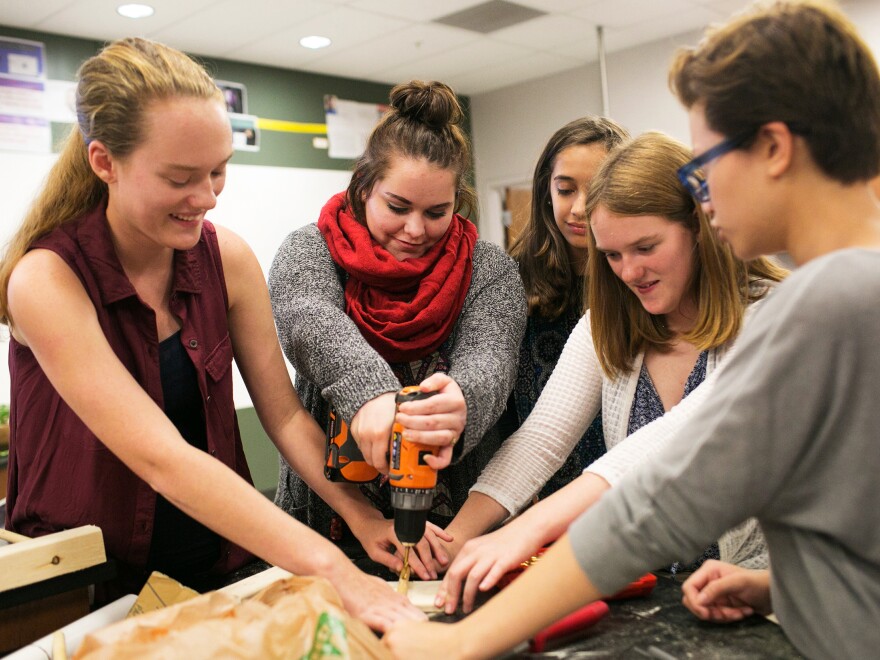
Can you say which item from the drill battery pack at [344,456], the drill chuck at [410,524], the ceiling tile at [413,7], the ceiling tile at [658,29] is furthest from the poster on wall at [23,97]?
the drill chuck at [410,524]

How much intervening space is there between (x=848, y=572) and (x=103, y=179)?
110 cm

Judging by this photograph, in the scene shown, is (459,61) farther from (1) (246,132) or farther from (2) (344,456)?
(2) (344,456)

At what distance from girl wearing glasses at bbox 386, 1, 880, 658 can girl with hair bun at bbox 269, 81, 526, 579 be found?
512mm

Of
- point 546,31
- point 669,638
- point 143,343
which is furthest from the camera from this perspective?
point 546,31

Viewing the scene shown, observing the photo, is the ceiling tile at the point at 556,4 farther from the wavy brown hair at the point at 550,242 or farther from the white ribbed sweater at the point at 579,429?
the white ribbed sweater at the point at 579,429

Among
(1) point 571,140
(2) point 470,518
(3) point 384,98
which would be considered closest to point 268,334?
(2) point 470,518

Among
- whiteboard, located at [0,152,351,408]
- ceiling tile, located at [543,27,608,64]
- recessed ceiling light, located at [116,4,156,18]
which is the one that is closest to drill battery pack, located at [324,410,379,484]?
whiteboard, located at [0,152,351,408]

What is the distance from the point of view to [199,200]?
47.6 inches

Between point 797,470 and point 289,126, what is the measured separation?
549 cm

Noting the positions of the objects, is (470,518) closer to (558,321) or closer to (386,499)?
(386,499)

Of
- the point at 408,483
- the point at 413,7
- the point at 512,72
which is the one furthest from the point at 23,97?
the point at 408,483

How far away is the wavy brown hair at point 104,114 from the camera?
45.7 inches

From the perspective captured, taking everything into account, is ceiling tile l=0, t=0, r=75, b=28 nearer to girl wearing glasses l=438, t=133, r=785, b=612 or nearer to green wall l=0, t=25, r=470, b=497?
green wall l=0, t=25, r=470, b=497

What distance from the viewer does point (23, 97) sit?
459 centimetres
